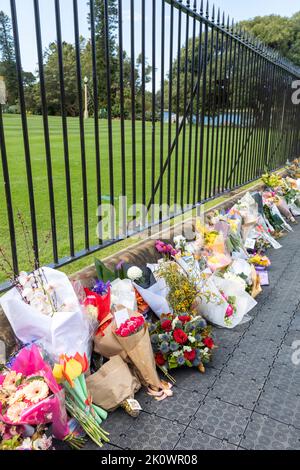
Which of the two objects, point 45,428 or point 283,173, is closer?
point 45,428

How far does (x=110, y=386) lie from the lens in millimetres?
2010

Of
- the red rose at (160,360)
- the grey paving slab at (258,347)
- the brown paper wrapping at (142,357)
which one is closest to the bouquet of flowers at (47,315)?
the brown paper wrapping at (142,357)

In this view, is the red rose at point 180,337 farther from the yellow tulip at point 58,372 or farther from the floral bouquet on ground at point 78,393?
the yellow tulip at point 58,372

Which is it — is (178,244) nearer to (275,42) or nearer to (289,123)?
(289,123)

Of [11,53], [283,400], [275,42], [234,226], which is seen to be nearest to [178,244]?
[234,226]

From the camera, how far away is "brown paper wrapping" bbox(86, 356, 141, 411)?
200 cm

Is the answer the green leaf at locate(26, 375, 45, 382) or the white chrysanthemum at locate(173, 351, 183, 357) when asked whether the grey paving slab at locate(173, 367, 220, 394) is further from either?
the green leaf at locate(26, 375, 45, 382)

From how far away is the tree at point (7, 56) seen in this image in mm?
2131

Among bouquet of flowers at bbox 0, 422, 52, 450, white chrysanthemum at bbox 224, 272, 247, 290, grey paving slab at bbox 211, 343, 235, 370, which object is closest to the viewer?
bouquet of flowers at bbox 0, 422, 52, 450

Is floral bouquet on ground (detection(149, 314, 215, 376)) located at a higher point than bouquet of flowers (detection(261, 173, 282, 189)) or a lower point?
lower

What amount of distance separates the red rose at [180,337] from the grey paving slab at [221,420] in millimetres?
367

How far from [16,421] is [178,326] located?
111 cm

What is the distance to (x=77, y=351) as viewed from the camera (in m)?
2.01

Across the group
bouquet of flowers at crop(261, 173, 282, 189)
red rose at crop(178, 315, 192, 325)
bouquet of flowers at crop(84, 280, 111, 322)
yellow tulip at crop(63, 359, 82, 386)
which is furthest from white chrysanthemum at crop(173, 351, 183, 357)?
bouquet of flowers at crop(261, 173, 282, 189)
